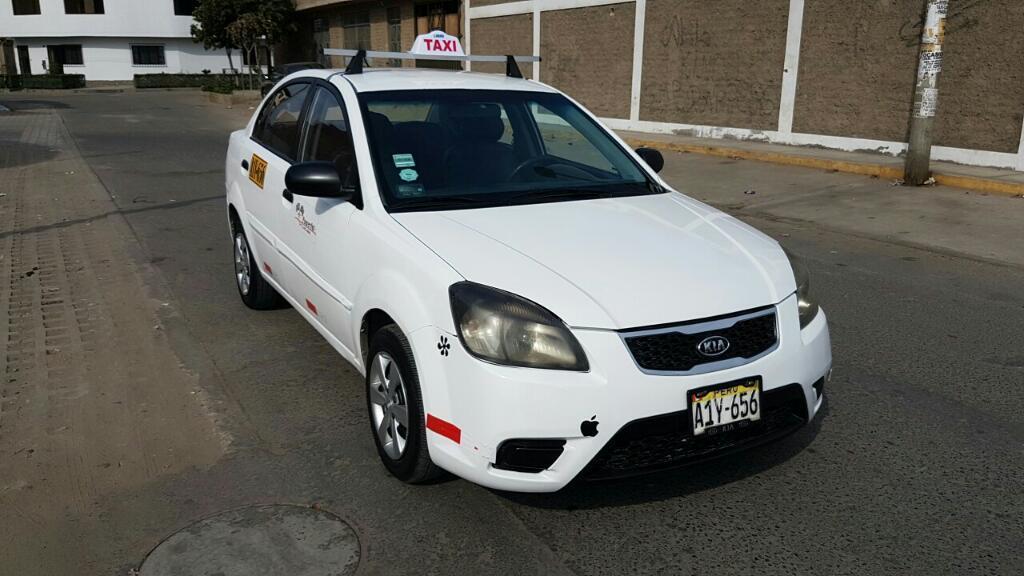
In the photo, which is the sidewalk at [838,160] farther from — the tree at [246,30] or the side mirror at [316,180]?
the tree at [246,30]

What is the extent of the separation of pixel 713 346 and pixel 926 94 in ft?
30.5

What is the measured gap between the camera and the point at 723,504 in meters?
3.34

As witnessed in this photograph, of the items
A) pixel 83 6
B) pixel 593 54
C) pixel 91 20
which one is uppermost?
pixel 83 6

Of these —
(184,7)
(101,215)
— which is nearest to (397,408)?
(101,215)

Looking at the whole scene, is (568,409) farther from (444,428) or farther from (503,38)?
(503,38)

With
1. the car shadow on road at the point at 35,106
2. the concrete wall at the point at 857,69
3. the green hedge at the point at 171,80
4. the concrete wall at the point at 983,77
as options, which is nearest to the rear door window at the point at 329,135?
the concrete wall at the point at 983,77

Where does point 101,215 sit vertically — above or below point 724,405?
below

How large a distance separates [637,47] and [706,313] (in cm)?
1621

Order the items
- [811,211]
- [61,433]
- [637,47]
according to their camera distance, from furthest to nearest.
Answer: [637,47], [811,211], [61,433]

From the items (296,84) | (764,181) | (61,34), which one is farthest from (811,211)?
(61,34)

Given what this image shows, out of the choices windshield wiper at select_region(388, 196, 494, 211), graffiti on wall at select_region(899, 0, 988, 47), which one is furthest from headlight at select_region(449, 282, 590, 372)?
graffiti on wall at select_region(899, 0, 988, 47)

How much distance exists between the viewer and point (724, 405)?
3.01m

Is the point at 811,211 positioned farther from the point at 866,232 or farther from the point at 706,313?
the point at 706,313

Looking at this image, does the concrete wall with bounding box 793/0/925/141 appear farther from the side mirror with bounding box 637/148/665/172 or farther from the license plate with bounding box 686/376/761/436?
the license plate with bounding box 686/376/761/436
